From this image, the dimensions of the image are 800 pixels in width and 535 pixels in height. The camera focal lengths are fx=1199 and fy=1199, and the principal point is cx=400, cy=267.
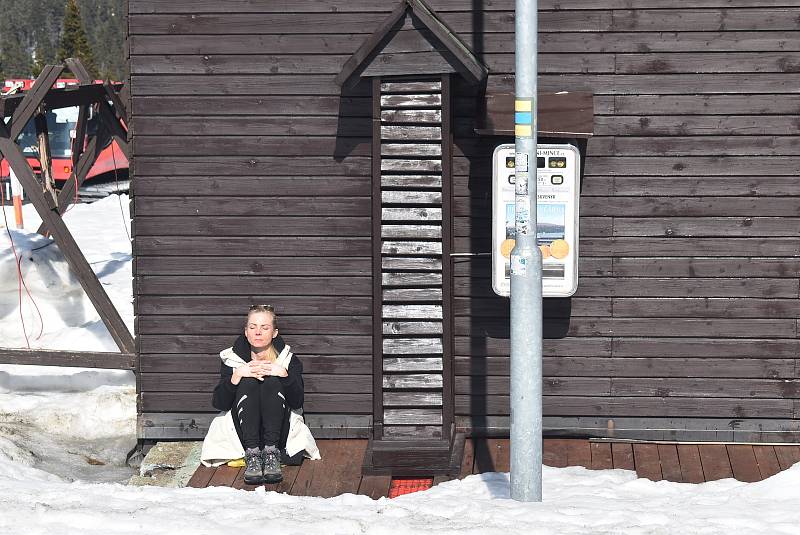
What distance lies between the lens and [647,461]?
8195mm

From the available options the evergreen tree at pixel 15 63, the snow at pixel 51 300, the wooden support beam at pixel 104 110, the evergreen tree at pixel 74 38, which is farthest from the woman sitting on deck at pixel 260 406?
the evergreen tree at pixel 15 63

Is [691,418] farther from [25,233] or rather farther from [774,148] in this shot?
[25,233]

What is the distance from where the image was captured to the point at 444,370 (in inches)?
319

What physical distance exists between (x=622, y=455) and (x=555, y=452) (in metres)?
0.46

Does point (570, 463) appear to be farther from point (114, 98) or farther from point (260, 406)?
point (114, 98)

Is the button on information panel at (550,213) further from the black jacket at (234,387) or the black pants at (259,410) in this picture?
the black pants at (259,410)

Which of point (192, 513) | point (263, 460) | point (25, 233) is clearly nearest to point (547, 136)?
point (263, 460)

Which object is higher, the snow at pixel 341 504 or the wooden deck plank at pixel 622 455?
the wooden deck plank at pixel 622 455

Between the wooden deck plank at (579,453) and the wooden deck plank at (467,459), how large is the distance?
667 mm

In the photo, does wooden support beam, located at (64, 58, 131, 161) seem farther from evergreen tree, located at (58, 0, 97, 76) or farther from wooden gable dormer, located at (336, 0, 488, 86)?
evergreen tree, located at (58, 0, 97, 76)

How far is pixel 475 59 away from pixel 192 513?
3407 mm

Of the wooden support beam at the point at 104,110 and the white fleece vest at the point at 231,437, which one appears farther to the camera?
the wooden support beam at the point at 104,110

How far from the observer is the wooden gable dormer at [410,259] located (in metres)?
7.95

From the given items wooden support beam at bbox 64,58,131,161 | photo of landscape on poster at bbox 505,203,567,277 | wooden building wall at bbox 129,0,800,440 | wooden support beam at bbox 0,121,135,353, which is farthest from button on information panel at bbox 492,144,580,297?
wooden support beam at bbox 64,58,131,161
